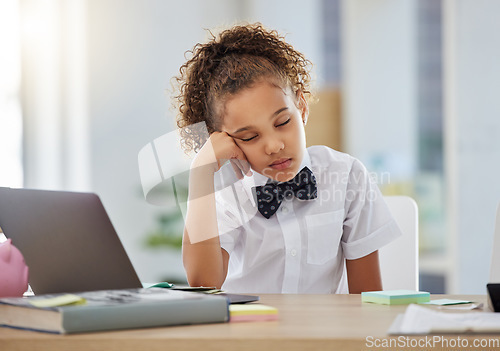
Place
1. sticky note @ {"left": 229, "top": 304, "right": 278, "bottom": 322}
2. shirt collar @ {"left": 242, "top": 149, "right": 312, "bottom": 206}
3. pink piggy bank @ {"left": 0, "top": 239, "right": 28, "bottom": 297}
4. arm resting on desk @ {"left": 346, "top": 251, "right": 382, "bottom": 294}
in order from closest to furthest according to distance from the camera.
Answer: sticky note @ {"left": 229, "top": 304, "right": 278, "bottom": 322}
pink piggy bank @ {"left": 0, "top": 239, "right": 28, "bottom": 297}
arm resting on desk @ {"left": 346, "top": 251, "right": 382, "bottom": 294}
shirt collar @ {"left": 242, "top": 149, "right": 312, "bottom": 206}

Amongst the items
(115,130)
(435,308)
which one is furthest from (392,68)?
(435,308)

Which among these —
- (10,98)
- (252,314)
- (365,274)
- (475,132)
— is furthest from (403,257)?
(10,98)

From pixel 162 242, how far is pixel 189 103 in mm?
1970

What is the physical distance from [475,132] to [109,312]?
2.27 m

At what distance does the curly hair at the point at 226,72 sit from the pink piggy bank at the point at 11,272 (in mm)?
625

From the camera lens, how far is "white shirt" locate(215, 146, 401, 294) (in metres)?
1.40

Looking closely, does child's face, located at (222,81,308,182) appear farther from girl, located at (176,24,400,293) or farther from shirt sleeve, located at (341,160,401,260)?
shirt sleeve, located at (341,160,401,260)

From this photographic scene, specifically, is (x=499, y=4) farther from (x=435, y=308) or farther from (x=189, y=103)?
(x=435, y=308)

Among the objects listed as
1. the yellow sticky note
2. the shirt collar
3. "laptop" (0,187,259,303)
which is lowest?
the yellow sticky note

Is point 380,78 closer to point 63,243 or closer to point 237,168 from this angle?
point 237,168

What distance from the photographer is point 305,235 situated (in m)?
1.41

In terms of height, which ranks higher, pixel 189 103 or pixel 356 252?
pixel 189 103

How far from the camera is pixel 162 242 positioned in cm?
339

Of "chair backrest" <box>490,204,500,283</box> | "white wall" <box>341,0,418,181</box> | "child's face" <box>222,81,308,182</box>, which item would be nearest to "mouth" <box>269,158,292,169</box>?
"child's face" <box>222,81,308,182</box>
